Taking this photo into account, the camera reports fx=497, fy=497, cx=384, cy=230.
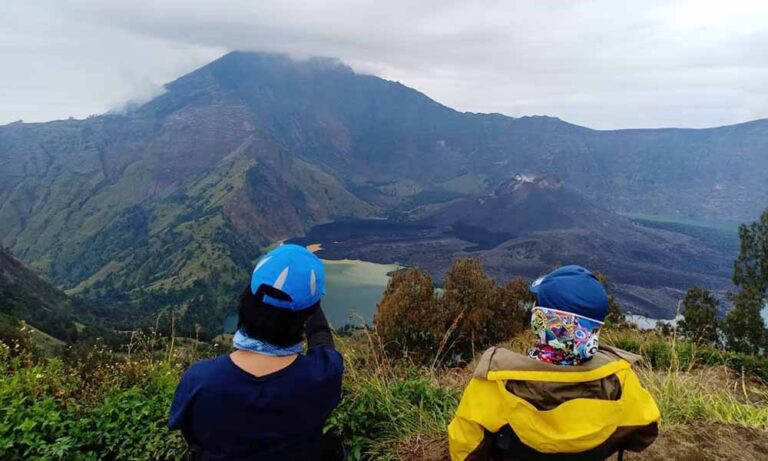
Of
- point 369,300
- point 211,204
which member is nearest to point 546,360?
point 369,300

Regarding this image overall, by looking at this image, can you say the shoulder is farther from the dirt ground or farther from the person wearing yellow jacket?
the dirt ground

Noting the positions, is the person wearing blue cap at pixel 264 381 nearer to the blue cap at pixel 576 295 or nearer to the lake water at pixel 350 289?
the blue cap at pixel 576 295

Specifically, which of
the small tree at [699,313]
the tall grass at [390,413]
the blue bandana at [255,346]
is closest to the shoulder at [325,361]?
the blue bandana at [255,346]

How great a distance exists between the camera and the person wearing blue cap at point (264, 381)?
194 centimetres

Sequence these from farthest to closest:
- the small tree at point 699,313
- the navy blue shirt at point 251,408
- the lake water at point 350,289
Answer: the lake water at point 350,289, the small tree at point 699,313, the navy blue shirt at point 251,408

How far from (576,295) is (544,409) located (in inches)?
19.4

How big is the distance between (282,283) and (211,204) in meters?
169

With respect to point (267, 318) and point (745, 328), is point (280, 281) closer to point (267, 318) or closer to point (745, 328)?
point (267, 318)

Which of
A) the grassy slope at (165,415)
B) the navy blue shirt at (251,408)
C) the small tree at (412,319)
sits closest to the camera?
the navy blue shirt at (251,408)

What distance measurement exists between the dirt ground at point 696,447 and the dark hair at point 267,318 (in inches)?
69.7

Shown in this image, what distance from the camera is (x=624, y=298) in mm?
105812

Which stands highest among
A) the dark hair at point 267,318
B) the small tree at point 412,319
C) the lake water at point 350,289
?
the dark hair at point 267,318

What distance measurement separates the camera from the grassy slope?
3041 mm

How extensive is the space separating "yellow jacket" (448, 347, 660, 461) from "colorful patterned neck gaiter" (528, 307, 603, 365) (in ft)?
0.19
